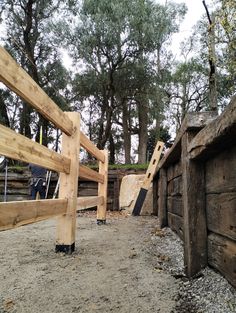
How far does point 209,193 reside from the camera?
177 centimetres

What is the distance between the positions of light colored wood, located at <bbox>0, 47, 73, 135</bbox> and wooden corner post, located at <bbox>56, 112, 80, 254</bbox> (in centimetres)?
30

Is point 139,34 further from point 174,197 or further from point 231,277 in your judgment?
point 231,277

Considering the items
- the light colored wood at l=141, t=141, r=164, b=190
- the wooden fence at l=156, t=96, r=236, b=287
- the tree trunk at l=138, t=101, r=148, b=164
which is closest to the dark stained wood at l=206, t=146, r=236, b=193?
the wooden fence at l=156, t=96, r=236, b=287

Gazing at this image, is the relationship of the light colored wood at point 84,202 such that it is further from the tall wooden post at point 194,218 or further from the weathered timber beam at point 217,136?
the weathered timber beam at point 217,136

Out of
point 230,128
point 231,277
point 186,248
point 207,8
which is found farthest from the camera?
point 207,8

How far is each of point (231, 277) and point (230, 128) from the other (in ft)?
2.32

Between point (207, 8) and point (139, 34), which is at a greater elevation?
point (207, 8)

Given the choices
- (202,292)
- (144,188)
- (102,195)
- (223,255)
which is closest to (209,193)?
(223,255)

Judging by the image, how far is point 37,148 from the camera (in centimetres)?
172

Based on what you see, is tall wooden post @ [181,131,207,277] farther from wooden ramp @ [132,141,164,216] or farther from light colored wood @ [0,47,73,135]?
wooden ramp @ [132,141,164,216]

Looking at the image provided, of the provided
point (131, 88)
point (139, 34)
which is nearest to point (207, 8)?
point (139, 34)

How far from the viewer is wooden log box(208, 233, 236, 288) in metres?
1.39

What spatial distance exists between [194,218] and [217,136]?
0.68 metres

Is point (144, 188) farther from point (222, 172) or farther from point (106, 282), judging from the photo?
point (222, 172)
